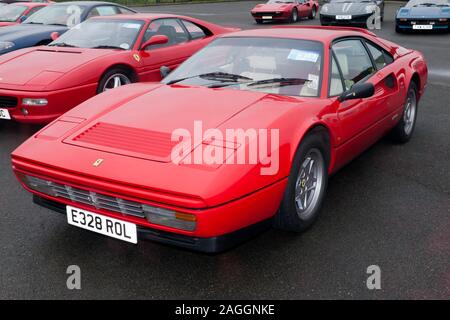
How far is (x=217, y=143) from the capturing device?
97.1 inches

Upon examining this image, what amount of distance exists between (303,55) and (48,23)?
19.3 ft

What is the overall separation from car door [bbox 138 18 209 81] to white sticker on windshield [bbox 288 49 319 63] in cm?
273

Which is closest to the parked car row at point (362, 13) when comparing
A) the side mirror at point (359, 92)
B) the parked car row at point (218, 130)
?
the parked car row at point (218, 130)

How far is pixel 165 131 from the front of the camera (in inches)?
103

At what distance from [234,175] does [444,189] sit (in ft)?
7.20

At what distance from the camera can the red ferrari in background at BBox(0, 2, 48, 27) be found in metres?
9.32

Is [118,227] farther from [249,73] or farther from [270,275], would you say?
[249,73]

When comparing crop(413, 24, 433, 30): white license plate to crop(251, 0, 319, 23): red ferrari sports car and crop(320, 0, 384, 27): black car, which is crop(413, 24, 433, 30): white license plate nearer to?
crop(320, 0, 384, 27): black car

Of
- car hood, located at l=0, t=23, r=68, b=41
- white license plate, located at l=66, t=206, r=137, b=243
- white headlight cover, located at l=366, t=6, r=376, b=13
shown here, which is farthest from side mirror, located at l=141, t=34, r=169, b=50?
white headlight cover, located at l=366, t=6, r=376, b=13

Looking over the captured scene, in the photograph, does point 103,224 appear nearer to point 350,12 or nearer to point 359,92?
point 359,92

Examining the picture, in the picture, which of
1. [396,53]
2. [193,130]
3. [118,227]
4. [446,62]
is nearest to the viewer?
[118,227]
